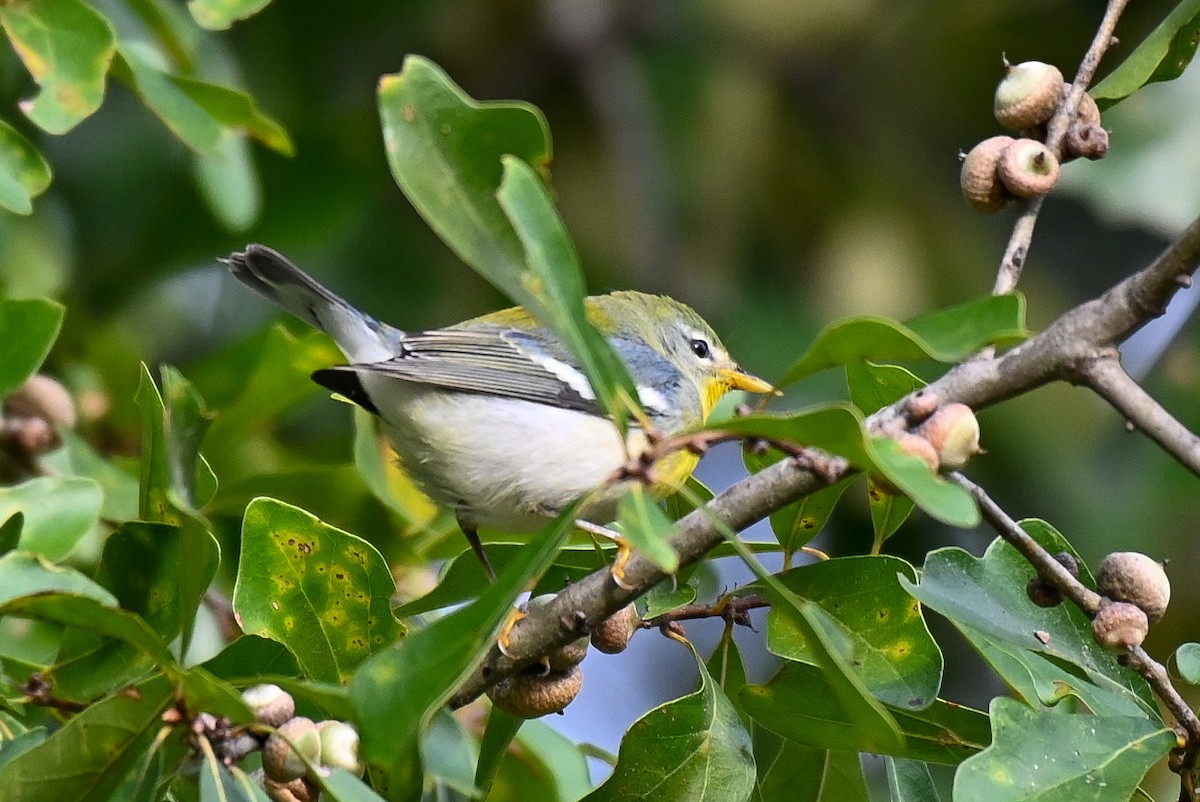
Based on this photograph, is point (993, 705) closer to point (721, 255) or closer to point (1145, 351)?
point (1145, 351)

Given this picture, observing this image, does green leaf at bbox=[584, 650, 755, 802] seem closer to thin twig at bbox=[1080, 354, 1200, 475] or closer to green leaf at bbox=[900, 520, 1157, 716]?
green leaf at bbox=[900, 520, 1157, 716]

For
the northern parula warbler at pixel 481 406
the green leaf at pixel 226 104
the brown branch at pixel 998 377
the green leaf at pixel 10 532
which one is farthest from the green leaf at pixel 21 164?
the brown branch at pixel 998 377

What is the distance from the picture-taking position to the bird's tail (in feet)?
9.08

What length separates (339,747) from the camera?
151 cm

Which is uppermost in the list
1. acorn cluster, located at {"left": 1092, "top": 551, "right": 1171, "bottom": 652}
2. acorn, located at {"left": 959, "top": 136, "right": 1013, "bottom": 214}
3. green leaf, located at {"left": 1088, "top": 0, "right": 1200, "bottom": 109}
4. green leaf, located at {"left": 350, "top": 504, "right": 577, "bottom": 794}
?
green leaf, located at {"left": 1088, "top": 0, "right": 1200, "bottom": 109}

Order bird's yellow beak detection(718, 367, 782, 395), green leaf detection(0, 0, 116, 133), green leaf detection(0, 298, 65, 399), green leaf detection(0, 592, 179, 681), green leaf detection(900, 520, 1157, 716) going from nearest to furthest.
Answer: green leaf detection(0, 592, 179, 681)
green leaf detection(900, 520, 1157, 716)
green leaf detection(0, 298, 65, 399)
green leaf detection(0, 0, 116, 133)
bird's yellow beak detection(718, 367, 782, 395)

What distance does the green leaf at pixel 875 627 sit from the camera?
164 centimetres

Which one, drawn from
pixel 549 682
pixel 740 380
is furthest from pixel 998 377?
pixel 740 380

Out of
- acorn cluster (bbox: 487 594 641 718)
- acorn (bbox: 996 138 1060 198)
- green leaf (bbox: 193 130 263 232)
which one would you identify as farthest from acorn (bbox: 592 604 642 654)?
green leaf (bbox: 193 130 263 232)

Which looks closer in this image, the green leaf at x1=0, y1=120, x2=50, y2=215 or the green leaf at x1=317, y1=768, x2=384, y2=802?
the green leaf at x1=317, y1=768, x2=384, y2=802

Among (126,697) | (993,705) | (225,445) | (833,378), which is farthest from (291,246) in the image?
(993,705)

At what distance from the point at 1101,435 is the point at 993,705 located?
3423mm

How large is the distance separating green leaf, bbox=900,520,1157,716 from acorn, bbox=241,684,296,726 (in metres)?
0.71

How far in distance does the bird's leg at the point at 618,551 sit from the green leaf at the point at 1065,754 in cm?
42
